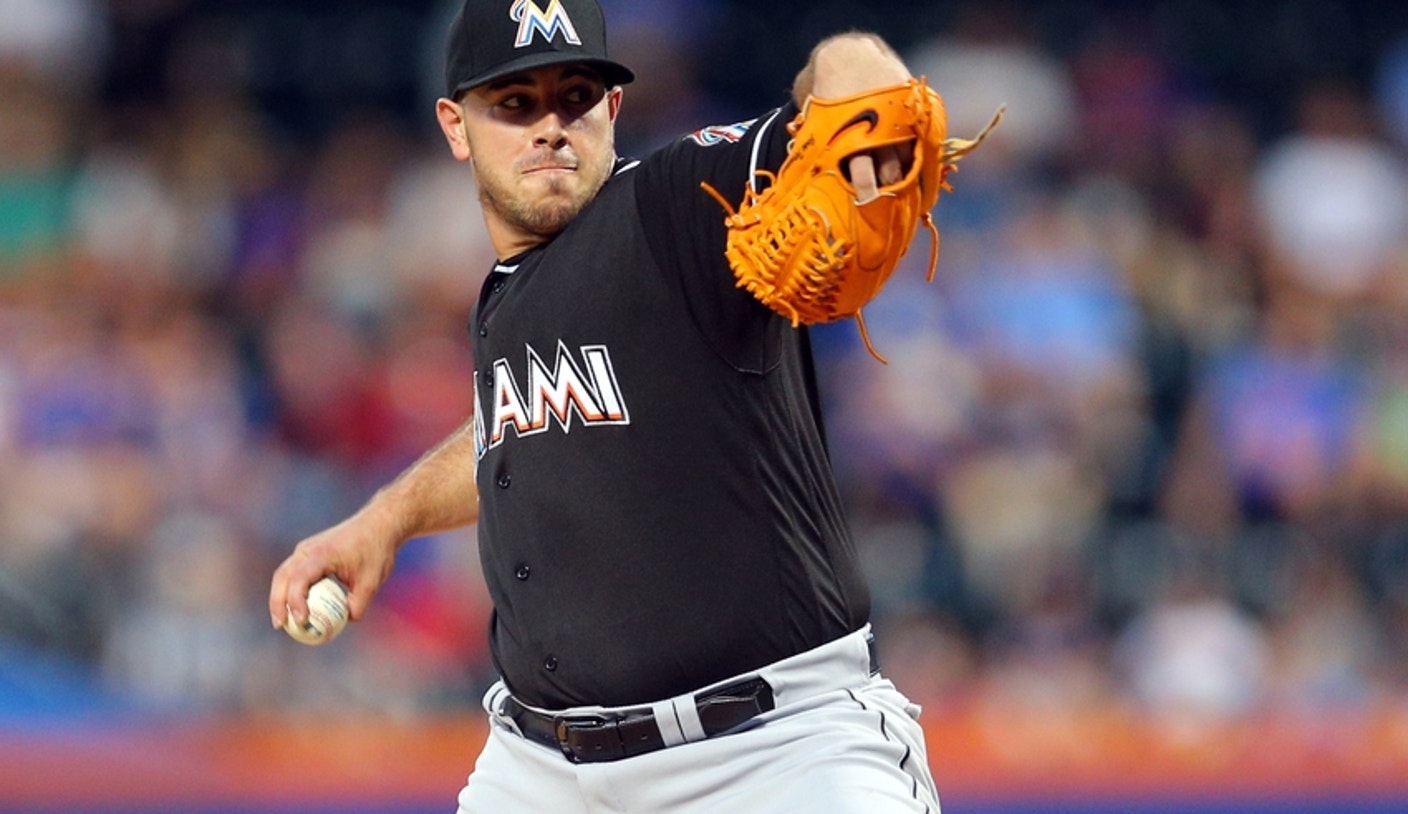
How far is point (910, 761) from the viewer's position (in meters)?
2.91

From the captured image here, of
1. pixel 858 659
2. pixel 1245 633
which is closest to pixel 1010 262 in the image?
pixel 1245 633

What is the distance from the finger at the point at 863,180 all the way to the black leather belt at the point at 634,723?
0.77 meters

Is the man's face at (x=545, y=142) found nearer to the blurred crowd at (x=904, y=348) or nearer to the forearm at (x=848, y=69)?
the forearm at (x=848, y=69)

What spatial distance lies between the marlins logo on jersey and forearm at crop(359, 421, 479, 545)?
0.86 m

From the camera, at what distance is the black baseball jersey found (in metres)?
2.85

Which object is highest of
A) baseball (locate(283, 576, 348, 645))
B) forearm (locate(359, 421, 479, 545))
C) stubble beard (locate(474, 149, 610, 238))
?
stubble beard (locate(474, 149, 610, 238))

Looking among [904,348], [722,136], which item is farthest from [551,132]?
[904,348]

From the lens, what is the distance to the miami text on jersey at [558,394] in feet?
9.50

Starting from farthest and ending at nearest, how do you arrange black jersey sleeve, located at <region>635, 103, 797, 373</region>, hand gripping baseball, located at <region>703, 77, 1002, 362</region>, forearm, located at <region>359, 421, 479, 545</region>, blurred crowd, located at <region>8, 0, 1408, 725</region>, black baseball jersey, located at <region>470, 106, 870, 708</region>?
blurred crowd, located at <region>8, 0, 1408, 725</region> → forearm, located at <region>359, 421, 479, 545</region> → black baseball jersey, located at <region>470, 106, 870, 708</region> → black jersey sleeve, located at <region>635, 103, 797, 373</region> → hand gripping baseball, located at <region>703, 77, 1002, 362</region>

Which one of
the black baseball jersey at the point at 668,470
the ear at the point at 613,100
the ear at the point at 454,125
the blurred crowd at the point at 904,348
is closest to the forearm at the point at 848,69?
the black baseball jersey at the point at 668,470

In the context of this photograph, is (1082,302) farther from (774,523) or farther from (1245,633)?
(774,523)

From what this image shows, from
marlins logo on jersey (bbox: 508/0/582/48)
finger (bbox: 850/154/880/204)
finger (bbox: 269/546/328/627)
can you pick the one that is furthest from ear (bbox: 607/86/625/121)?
finger (bbox: 269/546/328/627)

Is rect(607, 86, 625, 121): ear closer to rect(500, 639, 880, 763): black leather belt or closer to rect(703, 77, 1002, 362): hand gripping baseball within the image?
rect(703, 77, 1002, 362): hand gripping baseball

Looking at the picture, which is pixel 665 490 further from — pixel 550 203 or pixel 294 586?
pixel 294 586
